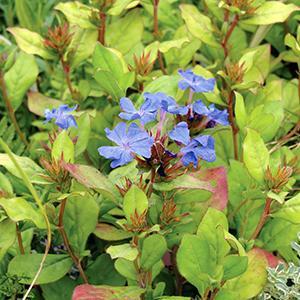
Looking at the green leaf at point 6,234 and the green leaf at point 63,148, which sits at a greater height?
the green leaf at point 63,148

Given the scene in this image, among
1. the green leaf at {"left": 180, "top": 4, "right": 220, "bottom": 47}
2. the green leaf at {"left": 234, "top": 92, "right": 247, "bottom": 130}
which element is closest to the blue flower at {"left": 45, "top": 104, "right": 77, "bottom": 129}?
the green leaf at {"left": 234, "top": 92, "right": 247, "bottom": 130}

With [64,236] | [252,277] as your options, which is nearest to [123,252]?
[64,236]

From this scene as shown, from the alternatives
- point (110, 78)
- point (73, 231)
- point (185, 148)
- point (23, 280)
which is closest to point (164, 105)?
point (185, 148)

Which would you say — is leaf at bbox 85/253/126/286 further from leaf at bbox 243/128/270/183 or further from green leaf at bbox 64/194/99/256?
→ leaf at bbox 243/128/270/183

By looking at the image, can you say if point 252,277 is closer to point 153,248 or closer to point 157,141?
point 153,248

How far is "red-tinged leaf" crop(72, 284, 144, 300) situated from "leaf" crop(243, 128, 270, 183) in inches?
12.3

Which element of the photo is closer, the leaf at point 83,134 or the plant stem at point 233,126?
the leaf at point 83,134

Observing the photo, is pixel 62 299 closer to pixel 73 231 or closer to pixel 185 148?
pixel 73 231

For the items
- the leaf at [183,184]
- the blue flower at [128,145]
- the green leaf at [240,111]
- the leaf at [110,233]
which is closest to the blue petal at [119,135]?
the blue flower at [128,145]

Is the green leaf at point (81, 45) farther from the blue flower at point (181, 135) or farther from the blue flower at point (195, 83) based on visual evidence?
the blue flower at point (181, 135)

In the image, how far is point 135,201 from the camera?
1169 millimetres

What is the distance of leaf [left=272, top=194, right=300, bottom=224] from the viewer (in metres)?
1.26

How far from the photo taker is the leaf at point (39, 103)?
1.73m

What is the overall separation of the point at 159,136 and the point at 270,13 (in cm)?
57
